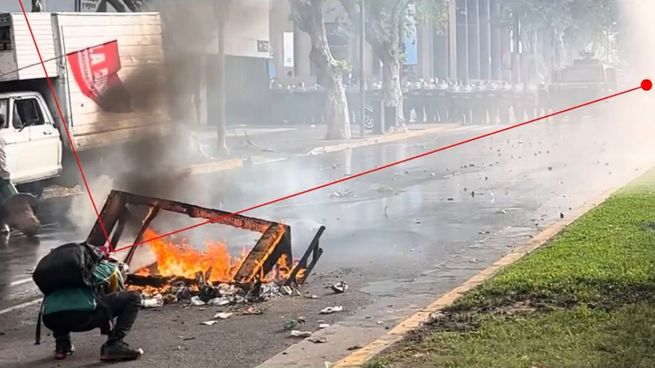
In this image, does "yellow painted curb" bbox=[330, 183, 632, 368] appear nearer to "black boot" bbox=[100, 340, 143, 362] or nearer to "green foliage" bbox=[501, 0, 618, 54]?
"black boot" bbox=[100, 340, 143, 362]

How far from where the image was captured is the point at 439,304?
7.50 meters

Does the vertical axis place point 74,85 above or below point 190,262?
above

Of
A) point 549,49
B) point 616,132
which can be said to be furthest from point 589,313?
point 549,49

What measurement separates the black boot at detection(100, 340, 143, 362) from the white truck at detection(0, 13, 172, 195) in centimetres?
696

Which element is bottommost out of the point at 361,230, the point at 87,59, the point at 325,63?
the point at 361,230

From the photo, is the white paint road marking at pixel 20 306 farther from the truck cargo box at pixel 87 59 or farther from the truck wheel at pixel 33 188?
the truck wheel at pixel 33 188

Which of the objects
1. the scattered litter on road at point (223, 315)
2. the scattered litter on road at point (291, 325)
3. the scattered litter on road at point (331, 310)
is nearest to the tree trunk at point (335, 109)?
the scattered litter on road at point (331, 310)

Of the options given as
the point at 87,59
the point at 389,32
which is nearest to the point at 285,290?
the point at 87,59

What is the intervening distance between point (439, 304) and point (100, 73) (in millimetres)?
10881

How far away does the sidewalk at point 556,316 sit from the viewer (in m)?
5.61

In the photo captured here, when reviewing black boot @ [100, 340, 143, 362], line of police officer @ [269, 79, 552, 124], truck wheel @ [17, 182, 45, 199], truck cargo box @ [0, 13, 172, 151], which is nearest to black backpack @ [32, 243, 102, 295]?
black boot @ [100, 340, 143, 362]

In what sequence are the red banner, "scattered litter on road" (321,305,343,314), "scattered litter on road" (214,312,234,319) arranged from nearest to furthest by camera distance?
"scattered litter on road" (214,312,234,319) → "scattered litter on road" (321,305,343,314) → the red banner

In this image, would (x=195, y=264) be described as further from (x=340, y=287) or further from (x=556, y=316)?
(x=556, y=316)

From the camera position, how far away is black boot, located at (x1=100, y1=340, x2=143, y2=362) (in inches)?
258
